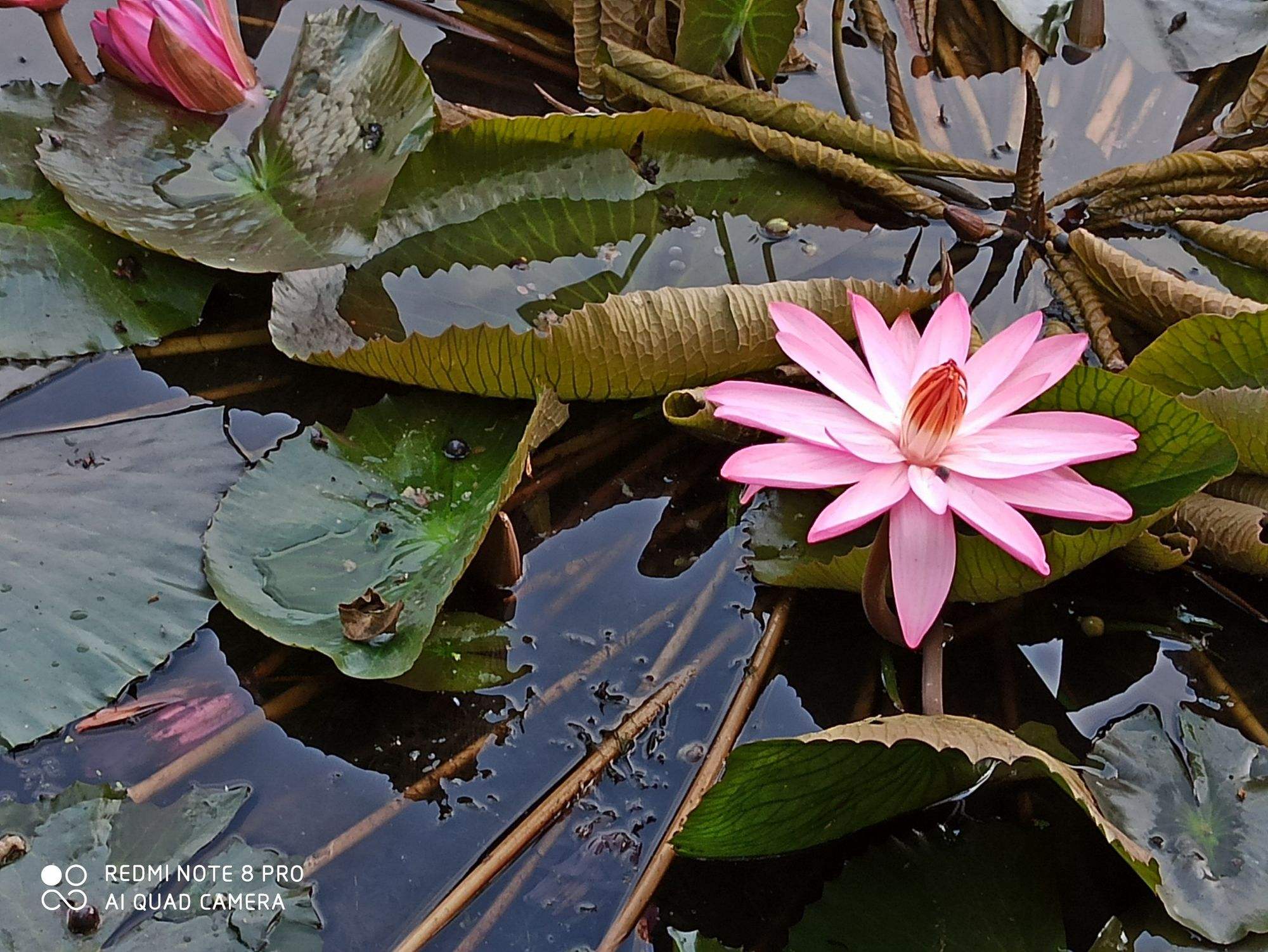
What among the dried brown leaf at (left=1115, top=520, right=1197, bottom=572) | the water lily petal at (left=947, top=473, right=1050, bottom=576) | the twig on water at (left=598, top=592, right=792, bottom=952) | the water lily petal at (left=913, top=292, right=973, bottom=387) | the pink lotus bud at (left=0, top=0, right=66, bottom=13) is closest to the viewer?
the water lily petal at (left=947, top=473, right=1050, bottom=576)

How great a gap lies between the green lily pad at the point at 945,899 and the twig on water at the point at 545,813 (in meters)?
0.28

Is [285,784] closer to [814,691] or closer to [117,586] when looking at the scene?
[117,586]

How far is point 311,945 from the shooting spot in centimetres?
104

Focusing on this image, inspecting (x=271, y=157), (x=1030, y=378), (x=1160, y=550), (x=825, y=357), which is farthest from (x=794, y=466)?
(x=271, y=157)

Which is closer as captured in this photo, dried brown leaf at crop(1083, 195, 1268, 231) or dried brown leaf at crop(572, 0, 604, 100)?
dried brown leaf at crop(1083, 195, 1268, 231)

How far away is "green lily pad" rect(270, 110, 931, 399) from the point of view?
4.61 ft

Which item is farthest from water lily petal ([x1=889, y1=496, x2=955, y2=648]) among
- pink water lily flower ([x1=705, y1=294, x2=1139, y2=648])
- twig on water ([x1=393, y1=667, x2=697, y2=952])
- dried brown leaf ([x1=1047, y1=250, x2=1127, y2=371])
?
dried brown leaf ([x1=1047, y1=250, x2=1127, y2=371])

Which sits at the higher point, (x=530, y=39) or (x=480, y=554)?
(x=530, y=39)

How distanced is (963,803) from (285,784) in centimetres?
77

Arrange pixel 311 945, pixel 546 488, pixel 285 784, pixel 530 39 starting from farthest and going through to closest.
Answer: pixel 530 39
pixel 546 488
pixel 285 784
pixel 311 945

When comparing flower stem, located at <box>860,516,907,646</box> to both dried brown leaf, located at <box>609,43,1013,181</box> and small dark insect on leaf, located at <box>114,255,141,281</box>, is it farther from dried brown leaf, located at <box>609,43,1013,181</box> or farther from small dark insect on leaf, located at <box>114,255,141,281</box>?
small dark insect on leaf, located at <box>114,255,141,281</box>

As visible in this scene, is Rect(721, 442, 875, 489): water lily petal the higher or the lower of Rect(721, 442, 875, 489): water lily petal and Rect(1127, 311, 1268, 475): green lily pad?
the lower

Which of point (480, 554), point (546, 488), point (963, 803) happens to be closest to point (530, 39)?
point (546, 488)

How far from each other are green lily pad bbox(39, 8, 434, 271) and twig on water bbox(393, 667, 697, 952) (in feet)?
2.45
